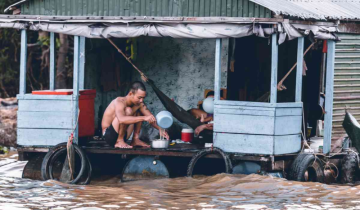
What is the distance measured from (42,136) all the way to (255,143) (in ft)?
12.4

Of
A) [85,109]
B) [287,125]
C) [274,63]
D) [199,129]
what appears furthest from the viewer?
[85,109]

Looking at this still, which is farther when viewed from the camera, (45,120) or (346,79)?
(346,79)

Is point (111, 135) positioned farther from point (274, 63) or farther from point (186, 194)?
point (274, 63)

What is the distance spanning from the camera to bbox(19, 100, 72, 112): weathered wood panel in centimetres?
1217

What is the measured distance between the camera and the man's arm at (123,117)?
11898 mm

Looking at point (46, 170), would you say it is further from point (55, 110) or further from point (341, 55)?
point (341, 55)

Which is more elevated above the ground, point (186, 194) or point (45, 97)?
point (45, 97)

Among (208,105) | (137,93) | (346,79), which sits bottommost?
(208,105)

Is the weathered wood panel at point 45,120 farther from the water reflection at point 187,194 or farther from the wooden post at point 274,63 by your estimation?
the wooden post at point 274,63

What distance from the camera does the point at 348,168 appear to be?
12828 mm

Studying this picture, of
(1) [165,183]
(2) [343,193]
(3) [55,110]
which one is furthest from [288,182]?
(3) [55,110]

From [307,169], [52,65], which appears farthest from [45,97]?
[307,169]

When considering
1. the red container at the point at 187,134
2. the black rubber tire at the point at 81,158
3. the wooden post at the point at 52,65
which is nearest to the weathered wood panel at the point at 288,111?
the red container at the point at 187,134

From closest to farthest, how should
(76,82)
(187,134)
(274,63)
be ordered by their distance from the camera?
1. (274,63)
2. (76,82)
3. (187,134)
